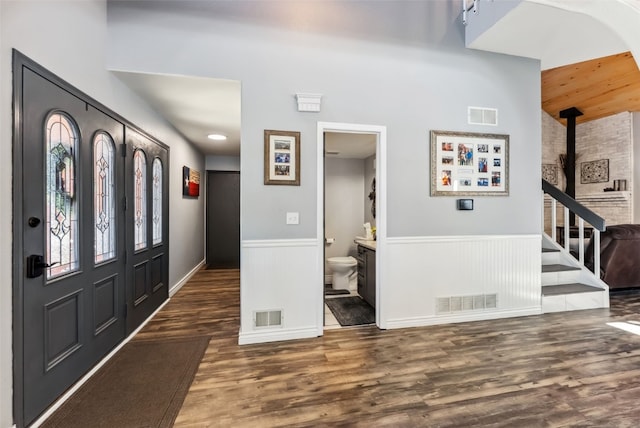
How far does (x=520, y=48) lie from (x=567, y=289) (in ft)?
9.42

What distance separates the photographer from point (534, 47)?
3.04 meters

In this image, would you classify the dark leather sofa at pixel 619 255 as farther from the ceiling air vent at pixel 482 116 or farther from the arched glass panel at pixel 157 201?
the arched glass panel at pixel 157 201

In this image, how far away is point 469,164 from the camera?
3121 millimetres

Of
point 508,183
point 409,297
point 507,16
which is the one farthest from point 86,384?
point 507,16

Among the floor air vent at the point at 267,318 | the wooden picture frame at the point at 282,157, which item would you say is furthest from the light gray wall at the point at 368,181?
the floor air vent at the point at 267,318

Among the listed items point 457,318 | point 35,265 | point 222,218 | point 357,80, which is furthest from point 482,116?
point 222,218

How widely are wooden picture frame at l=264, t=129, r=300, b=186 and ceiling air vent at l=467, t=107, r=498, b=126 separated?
189 cm

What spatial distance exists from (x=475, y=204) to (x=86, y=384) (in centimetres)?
372

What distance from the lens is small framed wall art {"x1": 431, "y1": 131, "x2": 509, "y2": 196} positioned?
3.04 m

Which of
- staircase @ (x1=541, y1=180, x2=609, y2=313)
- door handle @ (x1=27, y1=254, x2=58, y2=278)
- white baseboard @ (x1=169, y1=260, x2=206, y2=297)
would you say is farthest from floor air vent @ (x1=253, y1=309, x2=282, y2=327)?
staircase @ (x1=541, y1=180, x2=609, y2=313)

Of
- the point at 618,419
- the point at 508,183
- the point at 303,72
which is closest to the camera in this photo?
the point at 618,419

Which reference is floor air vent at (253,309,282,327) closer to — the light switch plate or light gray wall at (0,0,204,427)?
the light switch plate

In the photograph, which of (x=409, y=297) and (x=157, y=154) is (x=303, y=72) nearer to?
(x=157, y=154)

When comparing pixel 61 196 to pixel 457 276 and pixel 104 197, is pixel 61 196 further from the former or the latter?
pixel 457 276
